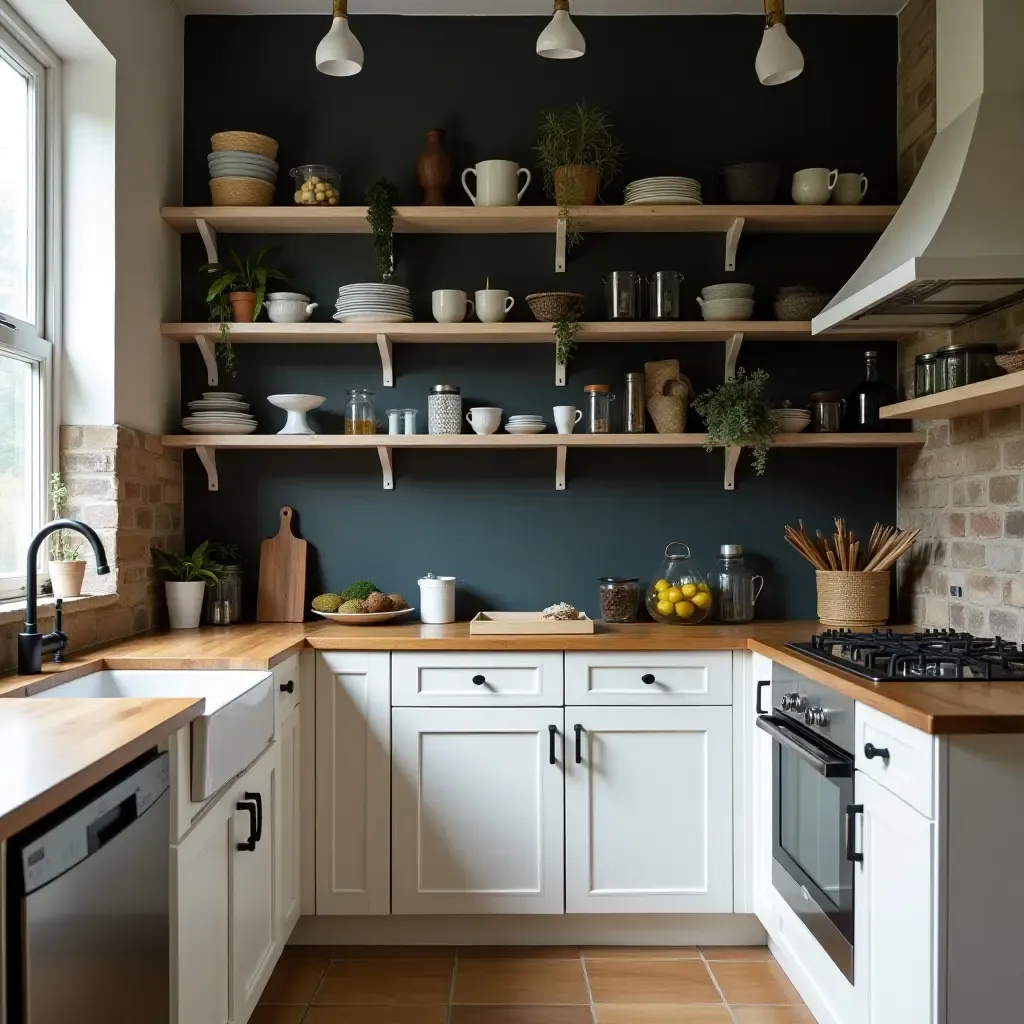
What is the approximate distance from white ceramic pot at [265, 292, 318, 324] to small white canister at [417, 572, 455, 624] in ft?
3.11

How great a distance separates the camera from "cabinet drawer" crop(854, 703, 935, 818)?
5.76 ft

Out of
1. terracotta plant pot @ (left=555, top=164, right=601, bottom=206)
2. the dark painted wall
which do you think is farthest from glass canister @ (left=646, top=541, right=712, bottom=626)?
terracotta plant pot @ (left=555, top=164, right=601, bottom=206)

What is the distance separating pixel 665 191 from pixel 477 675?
162 centimetres

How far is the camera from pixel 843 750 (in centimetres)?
215

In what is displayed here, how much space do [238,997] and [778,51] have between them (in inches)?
100

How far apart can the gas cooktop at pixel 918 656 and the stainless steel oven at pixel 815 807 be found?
9 cm

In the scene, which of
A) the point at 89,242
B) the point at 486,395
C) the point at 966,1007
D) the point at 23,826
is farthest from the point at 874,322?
the point at 23,826

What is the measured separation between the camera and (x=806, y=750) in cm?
226

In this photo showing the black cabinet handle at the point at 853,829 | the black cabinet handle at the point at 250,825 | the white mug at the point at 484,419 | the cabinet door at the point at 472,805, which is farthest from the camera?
the white mug at the point at 484,419

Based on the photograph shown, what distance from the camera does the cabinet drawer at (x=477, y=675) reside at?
2834 millimetres

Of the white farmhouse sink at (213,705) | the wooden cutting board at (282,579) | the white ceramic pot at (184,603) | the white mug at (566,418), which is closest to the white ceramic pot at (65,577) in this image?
the white farmhouse sink at (213,705)

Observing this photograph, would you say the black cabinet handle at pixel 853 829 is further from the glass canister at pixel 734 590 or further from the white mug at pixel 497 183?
the white mug at pixel 497 183

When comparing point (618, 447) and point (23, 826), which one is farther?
point (618, 447)

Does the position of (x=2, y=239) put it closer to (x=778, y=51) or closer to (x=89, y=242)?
(x=89, y=242)
